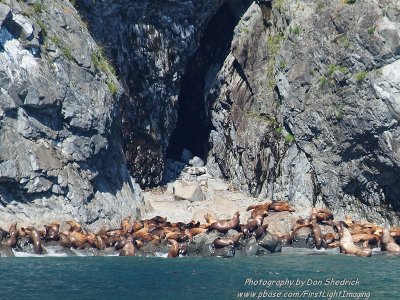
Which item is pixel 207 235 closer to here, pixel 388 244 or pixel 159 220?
pixel 159 220

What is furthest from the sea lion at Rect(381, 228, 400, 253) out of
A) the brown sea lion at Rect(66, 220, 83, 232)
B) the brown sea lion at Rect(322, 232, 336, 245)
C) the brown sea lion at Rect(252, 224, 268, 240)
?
the brown sea lion at Rect(66, 220, 83, 232)

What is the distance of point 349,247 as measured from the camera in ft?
160

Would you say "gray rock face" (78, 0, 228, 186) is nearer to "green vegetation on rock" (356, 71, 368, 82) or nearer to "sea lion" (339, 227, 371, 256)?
"green vegetation on rock" (356, 71, 368, 82)

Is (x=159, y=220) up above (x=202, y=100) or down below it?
below

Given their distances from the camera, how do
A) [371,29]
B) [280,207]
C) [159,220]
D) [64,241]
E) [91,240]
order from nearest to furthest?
[64,241]
[91,240]
[159,220]
[280,207]
[371,29]

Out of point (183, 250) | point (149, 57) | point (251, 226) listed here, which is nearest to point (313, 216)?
point (251, 226)

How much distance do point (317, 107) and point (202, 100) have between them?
13.7m

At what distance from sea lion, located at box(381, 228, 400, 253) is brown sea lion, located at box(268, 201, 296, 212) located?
25.6 feet

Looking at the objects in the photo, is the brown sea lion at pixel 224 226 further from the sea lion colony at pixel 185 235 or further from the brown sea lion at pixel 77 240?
the brown sea lion at pixel 77 240

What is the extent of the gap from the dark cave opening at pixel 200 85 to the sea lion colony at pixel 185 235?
57.8 feet

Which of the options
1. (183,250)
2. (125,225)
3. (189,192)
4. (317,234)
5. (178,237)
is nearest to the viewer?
(183,250)

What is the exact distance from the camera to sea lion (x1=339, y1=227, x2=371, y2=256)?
157 ft

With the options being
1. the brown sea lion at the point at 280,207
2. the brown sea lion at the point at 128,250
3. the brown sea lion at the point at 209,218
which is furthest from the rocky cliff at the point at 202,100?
the brown sea lion at the point at 128,250

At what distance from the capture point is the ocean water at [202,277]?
1312 inches
